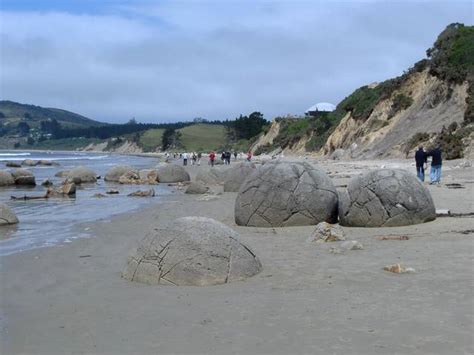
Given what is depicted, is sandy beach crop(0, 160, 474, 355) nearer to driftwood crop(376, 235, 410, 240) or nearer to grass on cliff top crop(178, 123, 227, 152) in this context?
driftwood crop(376, 235, 410, 240)

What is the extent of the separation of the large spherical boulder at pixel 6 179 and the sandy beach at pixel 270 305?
2265 cm

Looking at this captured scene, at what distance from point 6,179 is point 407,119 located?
90.1ft

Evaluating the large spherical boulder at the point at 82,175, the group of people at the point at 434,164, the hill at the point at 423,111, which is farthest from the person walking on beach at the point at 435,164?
the large spherical boulder at the point at 82,175

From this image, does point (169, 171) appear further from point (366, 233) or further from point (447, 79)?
point (366, 233)

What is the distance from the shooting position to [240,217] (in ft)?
44.3

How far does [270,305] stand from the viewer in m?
6.63

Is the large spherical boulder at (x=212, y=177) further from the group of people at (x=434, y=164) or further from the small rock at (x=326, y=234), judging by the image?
the small rock at (x=326, y=234)

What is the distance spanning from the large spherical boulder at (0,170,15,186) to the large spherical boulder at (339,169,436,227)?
24.3 m

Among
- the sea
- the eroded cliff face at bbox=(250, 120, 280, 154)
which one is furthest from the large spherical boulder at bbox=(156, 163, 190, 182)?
the eroded cliff face at bbox=(250, 120, 280, 154)

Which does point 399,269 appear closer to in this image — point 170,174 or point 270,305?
point 270,305

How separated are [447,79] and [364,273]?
1375 inches

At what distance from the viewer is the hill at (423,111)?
35219mm

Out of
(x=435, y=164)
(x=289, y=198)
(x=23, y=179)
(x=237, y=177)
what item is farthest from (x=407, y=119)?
(x=289, y=198)

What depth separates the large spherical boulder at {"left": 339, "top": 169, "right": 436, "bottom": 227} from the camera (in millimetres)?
12117
